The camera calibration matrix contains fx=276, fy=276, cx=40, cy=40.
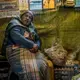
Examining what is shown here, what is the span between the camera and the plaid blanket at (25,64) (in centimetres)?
378

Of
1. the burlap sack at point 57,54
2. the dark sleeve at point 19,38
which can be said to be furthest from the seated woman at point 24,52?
the burlap sack at point 57,54

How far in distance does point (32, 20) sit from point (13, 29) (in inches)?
13.7

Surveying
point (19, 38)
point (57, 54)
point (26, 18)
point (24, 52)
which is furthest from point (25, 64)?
point (26, 18)

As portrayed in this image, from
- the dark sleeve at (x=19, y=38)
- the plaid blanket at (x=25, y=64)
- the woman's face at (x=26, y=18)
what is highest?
the woman's face at (x=26, y=18)

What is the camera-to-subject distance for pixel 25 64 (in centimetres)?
380

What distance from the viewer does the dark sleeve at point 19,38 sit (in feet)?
12.6

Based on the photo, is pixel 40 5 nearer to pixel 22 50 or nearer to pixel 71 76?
pixel 22 50

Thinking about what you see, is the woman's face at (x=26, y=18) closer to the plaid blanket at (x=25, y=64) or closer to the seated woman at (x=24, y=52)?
the seated woman at (x=24, y=52)

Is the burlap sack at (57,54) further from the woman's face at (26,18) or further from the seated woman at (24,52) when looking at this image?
the woman's face at (26,18)

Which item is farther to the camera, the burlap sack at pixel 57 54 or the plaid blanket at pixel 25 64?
the burlap sack at pixel 57 54

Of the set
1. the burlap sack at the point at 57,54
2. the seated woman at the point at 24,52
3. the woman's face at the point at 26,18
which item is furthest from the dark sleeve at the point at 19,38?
the burlap sack at the point at 57,54

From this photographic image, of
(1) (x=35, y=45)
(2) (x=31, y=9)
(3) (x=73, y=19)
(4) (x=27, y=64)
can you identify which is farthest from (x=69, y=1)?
(4) (x=27, y=64)

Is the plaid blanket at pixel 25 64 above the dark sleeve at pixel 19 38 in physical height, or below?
below

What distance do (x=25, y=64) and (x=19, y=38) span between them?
0.37 m
